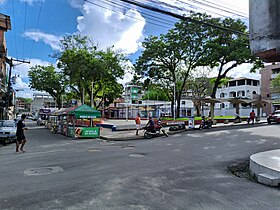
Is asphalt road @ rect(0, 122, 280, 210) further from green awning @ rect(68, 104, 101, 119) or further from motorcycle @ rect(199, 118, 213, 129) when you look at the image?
motorcycle @ rect(199, 118, 213, 129)

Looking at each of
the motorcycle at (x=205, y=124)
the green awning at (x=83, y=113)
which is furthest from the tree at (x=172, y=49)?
the green awning at (x=83, y=113)

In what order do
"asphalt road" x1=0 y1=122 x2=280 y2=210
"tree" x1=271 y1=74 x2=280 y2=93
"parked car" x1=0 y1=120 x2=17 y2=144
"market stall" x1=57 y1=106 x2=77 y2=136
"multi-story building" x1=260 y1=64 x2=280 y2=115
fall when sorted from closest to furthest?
"asphalt road" x1=0 y1=122 x2=280 y2=210 < "parked car" x1=0 y1=120 x2=17 y2=144 < "market stall" x1=57 y1=106 x2=77 y2=136 < "tree" x1=271 y1=74 x2=280 y2=93 < "multi-story building" x1=260 y1=64 x2=280 y2=115

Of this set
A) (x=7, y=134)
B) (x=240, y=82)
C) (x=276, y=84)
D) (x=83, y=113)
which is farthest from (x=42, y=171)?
(x=240, y=82)

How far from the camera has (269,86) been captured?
53750 mm

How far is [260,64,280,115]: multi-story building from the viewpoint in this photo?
51.3m

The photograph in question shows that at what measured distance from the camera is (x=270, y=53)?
6922mm

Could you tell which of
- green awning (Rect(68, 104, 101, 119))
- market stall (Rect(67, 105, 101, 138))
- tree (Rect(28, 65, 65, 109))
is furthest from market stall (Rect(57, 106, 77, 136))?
tree (Rect(28, 65, 65, 109))

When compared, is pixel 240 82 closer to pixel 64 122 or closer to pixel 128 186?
pixel 64 122

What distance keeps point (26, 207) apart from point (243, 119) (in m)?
32.1

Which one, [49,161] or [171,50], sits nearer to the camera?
[49,161]

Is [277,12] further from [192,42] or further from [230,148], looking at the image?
[192,42]

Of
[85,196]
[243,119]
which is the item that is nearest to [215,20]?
[243,119]

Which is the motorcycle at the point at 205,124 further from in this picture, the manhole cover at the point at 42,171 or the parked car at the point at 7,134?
the manhole cover at the point at 42,171

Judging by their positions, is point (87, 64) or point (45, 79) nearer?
point (87, 64)
